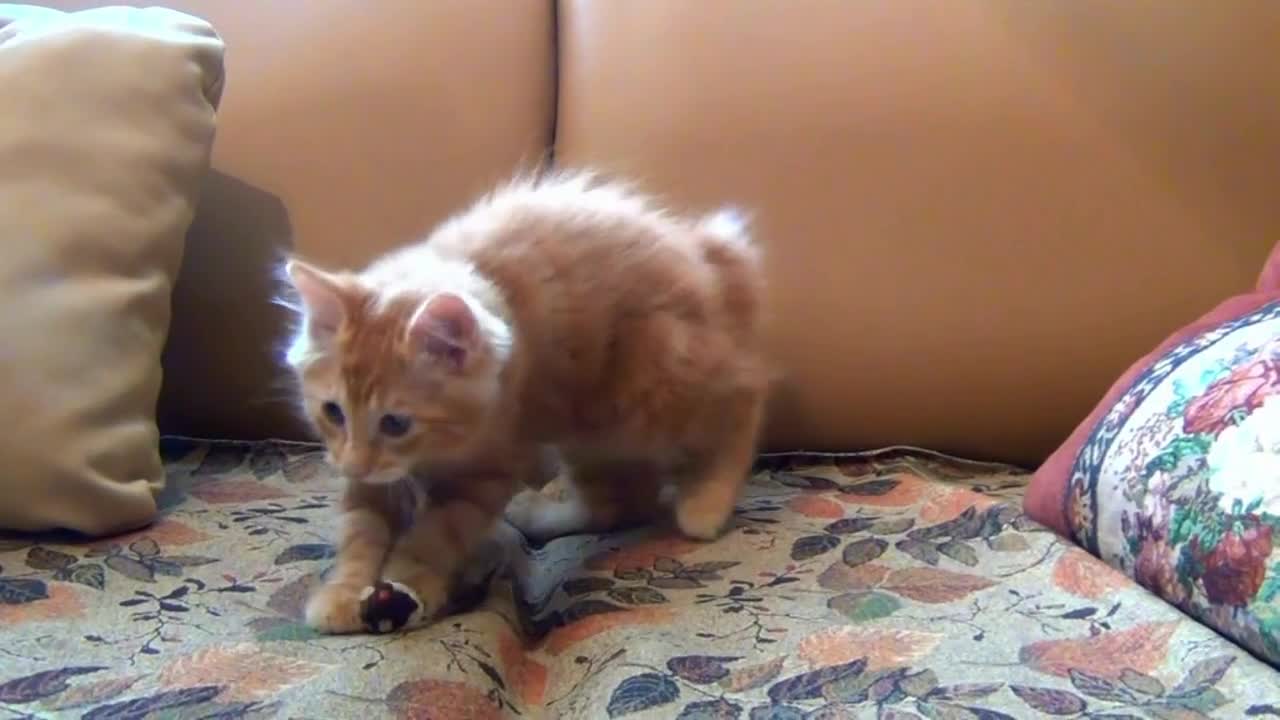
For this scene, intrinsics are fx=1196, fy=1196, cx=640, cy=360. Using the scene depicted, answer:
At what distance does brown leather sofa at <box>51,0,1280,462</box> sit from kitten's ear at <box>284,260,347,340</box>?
0.37 meters

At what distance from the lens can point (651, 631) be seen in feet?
3.25

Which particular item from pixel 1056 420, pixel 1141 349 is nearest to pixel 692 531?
pixel 1056 420

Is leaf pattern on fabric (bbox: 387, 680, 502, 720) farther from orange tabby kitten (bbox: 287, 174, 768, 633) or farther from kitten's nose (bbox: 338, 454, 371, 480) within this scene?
kitten's nose (bbox: 338, 454, 371, 480)

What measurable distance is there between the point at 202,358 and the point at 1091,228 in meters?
1.11

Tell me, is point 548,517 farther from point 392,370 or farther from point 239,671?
point 239,671

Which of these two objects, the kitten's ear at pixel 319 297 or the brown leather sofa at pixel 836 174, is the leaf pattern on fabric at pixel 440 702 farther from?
the brown leather sofa at pixel 836 174

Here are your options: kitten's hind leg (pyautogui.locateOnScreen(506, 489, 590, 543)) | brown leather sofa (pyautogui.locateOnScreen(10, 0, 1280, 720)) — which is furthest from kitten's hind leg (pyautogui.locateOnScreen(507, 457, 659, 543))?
brown leather sofa (pyautogui.locateOnScreen(10, 0, 1280, 720))

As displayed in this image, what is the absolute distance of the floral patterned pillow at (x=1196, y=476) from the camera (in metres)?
0.91

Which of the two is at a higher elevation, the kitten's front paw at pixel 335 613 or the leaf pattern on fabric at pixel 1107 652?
the leaf pattern on fabric at pixel 1107 652

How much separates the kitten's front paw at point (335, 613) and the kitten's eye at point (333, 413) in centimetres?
18

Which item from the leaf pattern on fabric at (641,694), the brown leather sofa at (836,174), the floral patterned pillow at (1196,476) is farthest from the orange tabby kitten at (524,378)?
the floral patterned pillow at (1196,476)

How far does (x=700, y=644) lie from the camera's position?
965mm

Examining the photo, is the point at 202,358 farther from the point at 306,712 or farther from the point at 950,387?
the point at 950,387

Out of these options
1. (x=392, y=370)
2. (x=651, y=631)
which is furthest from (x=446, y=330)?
(x=651, y=631)
